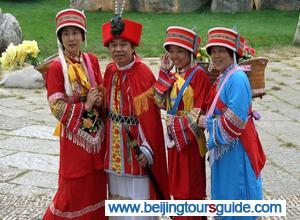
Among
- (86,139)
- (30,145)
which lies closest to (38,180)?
(30,145)

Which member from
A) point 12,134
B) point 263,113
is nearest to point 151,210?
point 12,134

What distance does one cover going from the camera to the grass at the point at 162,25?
13422mm

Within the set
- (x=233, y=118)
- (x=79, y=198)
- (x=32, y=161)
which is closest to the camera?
(x=233, y=118)

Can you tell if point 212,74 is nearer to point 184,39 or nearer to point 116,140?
point 184,39

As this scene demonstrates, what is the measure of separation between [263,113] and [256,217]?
450 cm

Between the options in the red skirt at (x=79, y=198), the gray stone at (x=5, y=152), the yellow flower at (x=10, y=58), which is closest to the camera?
the red skirt at (x=79, y=198)

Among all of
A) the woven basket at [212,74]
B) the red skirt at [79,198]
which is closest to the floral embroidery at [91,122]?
the red skirt at [79,198]

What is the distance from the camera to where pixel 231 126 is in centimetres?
333

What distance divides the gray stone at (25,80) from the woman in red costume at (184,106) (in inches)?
257

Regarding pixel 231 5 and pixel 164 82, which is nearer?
pixel 164 82

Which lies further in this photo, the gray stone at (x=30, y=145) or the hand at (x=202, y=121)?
the gray stone at (x=30, y=145)

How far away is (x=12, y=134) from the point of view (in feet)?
22.8

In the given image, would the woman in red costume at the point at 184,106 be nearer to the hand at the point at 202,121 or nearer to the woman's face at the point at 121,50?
the hand at the point at 202,121

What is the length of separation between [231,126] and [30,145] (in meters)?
3.71
